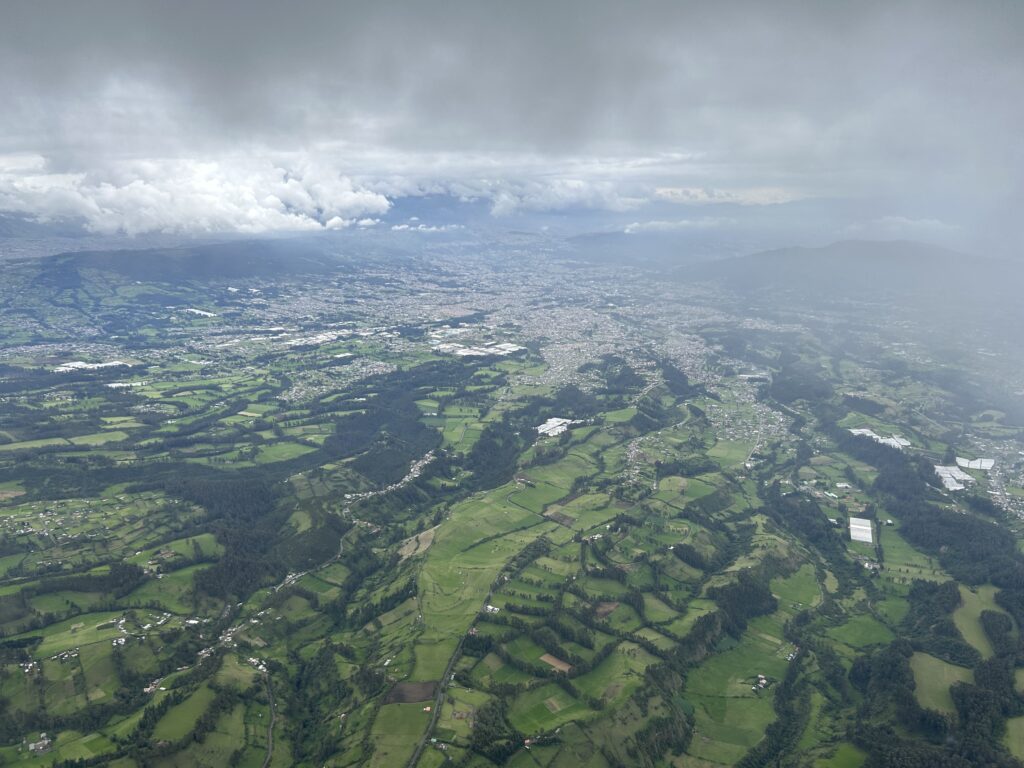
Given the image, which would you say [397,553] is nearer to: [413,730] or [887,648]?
[413,730]

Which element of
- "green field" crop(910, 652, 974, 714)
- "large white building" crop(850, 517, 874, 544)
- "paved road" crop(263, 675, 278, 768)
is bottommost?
"large white building" crop(850, 517, 874, 544)

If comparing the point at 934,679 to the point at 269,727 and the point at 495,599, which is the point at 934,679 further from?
the point at 269,727

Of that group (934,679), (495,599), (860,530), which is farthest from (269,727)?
(860,530)

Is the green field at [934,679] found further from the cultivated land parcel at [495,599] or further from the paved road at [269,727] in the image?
the paved road at [269,727]

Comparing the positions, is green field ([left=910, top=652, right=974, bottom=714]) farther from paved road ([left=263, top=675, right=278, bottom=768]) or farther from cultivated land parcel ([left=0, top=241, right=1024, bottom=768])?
paved road ([left=263, top=675, right=278, bottom=768])

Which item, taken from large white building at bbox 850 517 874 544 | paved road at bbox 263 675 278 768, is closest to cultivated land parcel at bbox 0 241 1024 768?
paved road at bbox 263 675 278 768

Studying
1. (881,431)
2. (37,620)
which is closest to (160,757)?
(37,620)

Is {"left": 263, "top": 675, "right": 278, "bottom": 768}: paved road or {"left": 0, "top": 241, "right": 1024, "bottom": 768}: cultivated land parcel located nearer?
{"left": 263, "top": 675, "right": 278, "bottom": 768}: paved road

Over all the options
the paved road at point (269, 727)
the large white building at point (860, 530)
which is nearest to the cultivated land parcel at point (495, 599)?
the paved road at point (269, 727)
